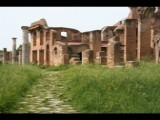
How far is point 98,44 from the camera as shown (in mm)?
27641

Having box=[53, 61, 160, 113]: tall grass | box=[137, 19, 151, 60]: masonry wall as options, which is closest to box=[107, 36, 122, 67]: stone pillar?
box=[137, 19, 151, 60]: masonry wall

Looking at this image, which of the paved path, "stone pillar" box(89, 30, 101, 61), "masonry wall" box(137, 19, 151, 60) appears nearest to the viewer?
the paved path

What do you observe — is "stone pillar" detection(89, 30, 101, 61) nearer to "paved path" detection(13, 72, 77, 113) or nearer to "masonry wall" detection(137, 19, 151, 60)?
"masonry wall" detection(137, 19, 151, 60)

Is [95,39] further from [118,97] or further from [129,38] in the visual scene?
[118,97]

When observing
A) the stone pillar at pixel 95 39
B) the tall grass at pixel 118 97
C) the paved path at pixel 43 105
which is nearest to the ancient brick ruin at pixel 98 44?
the stone pillar at pixel 95 39

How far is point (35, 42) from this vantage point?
111 feet

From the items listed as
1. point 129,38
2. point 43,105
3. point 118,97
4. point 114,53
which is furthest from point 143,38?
point 43,105

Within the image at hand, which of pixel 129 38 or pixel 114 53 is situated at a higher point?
pixel 129 38

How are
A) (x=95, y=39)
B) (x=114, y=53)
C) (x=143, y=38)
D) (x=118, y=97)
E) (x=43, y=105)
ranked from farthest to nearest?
(x=95, y=39) → (x=143, y=38) → (x=114, y=53) → (x=43, y=105) → (x=118, y=97)

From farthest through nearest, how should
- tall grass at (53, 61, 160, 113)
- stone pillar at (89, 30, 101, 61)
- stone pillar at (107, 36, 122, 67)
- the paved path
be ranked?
1. stone pillar at (89, 30, 101, 61)
2. stone pillar at (107, 36, 122, 67)
3. the paved path
4. tall grass at (53, 61, 160, 113)

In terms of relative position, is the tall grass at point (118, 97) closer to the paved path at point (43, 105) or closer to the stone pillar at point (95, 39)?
the paved path at point (43, 105)

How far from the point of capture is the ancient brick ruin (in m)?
20.0

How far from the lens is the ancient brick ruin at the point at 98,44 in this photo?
20.0 metres
